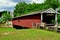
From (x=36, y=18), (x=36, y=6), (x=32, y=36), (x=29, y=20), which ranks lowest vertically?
(x=32, y=36)

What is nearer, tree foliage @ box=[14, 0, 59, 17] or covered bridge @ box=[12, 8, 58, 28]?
covered bridge @ box=[12, 8, 58, 28]

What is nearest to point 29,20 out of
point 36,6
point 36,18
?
point 36,18

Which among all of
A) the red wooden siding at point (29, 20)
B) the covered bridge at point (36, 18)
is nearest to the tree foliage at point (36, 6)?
the covered bridge at point (36, 18)

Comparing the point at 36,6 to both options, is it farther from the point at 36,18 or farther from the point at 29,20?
the point at 36,18

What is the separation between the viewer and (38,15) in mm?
42531

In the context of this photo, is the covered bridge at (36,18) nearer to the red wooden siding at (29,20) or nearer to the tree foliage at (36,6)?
the red wooden siding at (29,20)

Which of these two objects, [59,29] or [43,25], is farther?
[43,25]

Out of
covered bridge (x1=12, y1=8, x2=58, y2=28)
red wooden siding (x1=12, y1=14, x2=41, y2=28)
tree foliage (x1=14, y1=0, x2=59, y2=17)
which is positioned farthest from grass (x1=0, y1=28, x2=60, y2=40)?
tree foliage (x1=14, y1=0, x2=59, y2=17)

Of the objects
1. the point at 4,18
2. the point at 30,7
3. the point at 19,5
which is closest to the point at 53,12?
the point at 4,18

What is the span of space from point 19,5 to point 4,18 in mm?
46812

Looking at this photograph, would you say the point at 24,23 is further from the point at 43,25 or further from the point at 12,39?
the point at 12,39

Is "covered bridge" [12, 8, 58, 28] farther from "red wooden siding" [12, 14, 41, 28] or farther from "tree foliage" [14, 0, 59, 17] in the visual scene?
"tree foliage" [14, 0, 59, 17]

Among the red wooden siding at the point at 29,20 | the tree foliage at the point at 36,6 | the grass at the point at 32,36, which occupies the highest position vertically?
the tree foliage at the point at 36,6

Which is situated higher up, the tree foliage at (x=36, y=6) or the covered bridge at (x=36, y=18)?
the tree foliage at (x=36, y=6)
